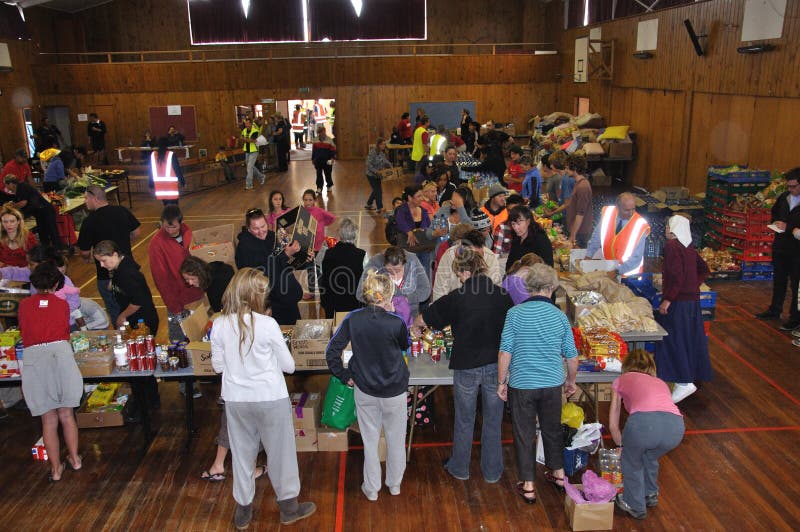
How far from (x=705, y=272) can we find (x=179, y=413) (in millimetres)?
5040

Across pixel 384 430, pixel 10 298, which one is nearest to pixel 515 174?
pixel 384 430

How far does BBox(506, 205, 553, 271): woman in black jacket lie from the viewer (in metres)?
6.04

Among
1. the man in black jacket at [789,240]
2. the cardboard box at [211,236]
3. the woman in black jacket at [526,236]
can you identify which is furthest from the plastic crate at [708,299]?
the cardboard box at [211,236]

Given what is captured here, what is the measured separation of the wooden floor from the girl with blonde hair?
2.25 ft

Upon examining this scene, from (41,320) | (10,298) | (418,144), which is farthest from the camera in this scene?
(418,144)

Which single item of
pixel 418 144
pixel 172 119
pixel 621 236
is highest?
pixel 172 119

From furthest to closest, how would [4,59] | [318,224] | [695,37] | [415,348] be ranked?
[4,59] → [695,37] → [318,224] → [415,348]

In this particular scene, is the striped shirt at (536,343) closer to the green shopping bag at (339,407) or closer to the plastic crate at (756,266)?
the green shopping bag at (339,407)

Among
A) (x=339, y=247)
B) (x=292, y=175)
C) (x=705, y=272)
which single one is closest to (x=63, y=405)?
(x=339, y=247)

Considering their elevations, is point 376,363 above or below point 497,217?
below

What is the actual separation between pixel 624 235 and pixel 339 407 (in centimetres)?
334

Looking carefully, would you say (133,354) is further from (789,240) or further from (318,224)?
(789,240)

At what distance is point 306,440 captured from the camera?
549 centimetres

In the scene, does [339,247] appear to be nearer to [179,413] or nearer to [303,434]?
[303,434]
